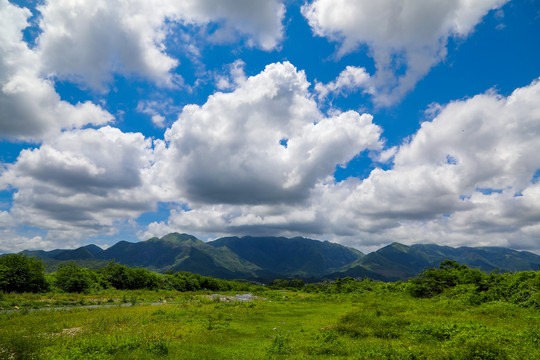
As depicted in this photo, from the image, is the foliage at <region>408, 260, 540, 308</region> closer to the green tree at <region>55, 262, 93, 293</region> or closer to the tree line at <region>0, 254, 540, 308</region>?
the tree line at <region>0, 254, 540, 308</region>

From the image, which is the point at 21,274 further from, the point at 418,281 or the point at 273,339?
the point at 418,281

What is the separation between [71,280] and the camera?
231ft

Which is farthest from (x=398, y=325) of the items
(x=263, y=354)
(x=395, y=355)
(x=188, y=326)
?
(x=188, y=326)

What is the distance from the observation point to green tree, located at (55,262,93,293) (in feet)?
229

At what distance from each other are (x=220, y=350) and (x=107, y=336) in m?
11.0

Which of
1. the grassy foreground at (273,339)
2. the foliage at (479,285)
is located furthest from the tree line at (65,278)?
the foliage at (479,285)

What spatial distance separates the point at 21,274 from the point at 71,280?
12242 mm

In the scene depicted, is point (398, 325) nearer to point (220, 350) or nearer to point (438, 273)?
point (220, 350)

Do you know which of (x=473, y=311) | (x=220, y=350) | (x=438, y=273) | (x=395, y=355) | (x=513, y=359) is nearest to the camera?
(x=513, y=359)

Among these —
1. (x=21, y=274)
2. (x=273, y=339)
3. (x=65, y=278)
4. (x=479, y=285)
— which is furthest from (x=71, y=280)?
(x=479, y=285)

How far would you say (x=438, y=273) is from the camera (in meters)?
64.0

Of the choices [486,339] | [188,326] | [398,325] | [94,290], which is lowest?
[94,290]

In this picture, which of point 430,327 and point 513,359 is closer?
point 513,359

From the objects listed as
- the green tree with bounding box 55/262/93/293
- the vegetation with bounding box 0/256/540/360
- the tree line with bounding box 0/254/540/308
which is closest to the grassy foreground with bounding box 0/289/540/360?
the vegetation with bounding box 0/256/540/360
